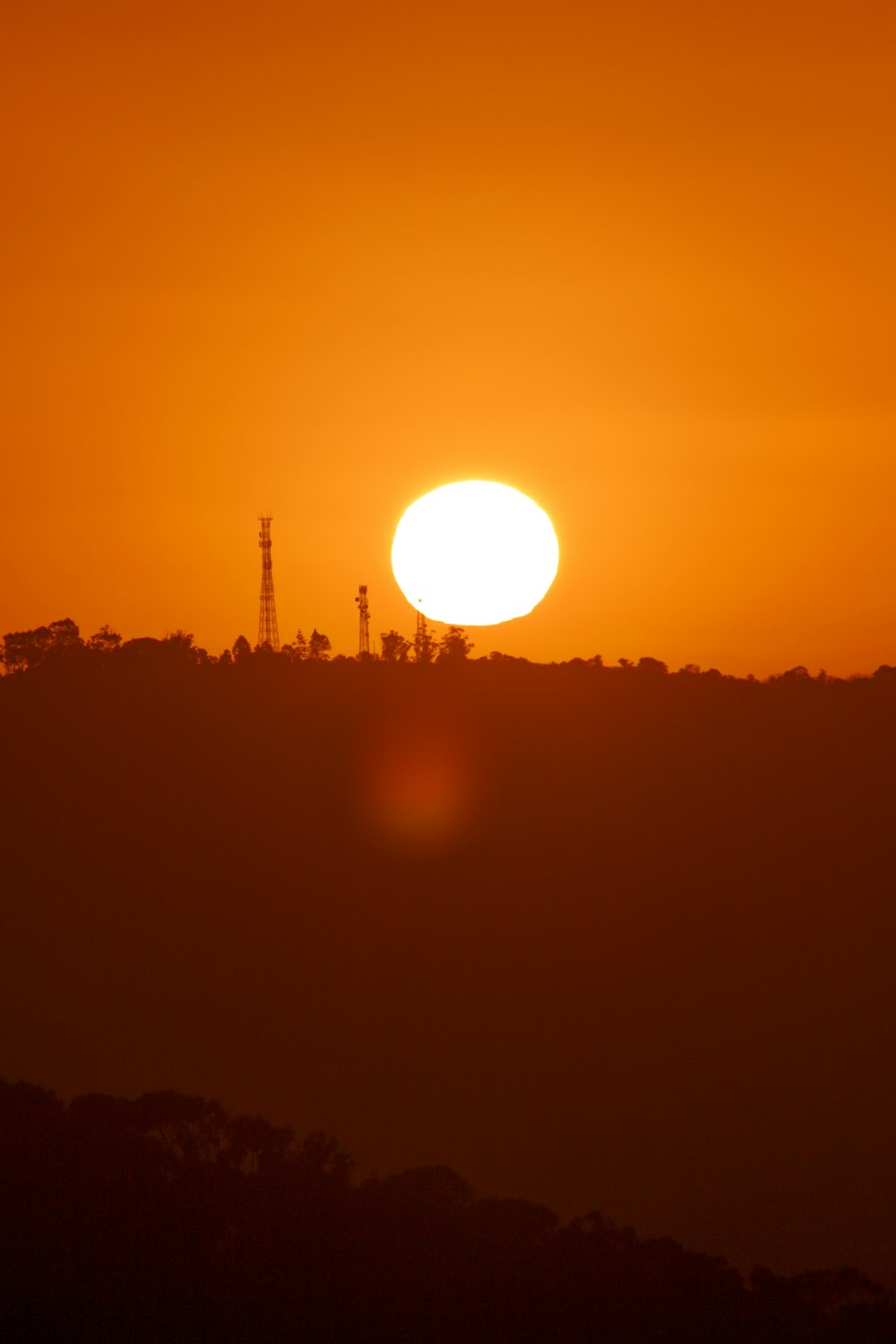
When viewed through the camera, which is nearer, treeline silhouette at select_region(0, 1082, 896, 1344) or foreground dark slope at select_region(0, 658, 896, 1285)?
treeline silhouette at select_region(0, 1082, 896, 1344)

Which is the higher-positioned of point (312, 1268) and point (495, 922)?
point (312, 1268)

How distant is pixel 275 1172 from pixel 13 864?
73.2 metres

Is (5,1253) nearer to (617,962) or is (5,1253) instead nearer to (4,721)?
(617,962)

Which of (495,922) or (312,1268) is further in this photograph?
(495,922)

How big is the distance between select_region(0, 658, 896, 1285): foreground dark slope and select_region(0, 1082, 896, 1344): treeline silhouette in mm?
45315

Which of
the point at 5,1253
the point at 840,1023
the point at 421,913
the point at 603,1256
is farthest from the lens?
the point at 421,913

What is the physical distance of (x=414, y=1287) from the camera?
35844 millimetres

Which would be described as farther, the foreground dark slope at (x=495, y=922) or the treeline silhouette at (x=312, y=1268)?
the foreground dark slope at (x=495, y=922)

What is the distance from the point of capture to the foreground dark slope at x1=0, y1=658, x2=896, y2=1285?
92062mm

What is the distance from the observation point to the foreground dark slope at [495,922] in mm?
92062

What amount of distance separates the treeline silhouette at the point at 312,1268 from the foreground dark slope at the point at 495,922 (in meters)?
45.3

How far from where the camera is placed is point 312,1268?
35.8 metres

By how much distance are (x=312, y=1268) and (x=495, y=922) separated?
79.1 metres

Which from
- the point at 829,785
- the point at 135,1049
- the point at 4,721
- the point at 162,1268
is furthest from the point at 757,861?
the point at 162,1268
